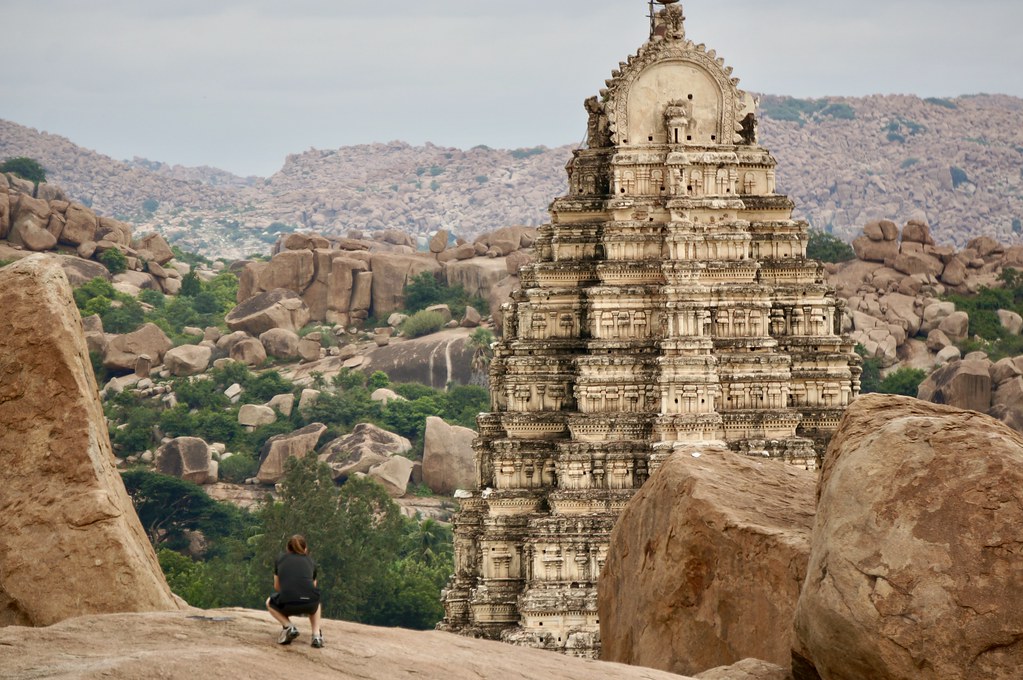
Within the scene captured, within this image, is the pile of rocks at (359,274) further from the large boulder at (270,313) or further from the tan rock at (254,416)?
the tan rock at (254,416)

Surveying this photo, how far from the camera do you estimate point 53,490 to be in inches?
817

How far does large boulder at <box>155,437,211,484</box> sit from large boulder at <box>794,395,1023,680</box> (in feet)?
250

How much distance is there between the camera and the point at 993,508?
18.1 m

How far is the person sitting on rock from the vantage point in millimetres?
18016

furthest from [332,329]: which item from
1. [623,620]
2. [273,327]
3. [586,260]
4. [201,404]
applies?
[623,620]

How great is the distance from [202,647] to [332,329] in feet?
349

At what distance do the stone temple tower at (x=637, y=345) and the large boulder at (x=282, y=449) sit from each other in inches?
1741

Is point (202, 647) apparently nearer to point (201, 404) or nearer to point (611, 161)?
point (611, 161)

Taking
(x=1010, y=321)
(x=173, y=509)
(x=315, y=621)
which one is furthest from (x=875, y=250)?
(x=315, y=621)

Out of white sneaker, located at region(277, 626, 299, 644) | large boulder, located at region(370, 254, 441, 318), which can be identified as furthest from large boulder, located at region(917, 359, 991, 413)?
white sneaker, located at region(277, 626, 299, 644)

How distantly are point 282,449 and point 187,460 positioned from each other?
4.78 metres

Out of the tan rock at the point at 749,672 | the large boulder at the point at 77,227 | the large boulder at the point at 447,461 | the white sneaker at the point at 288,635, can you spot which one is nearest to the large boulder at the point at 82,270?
the large boulder at the point at 77,227

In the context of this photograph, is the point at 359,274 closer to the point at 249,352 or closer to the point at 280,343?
the point at 280,343

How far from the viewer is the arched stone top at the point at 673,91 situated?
51.6m
